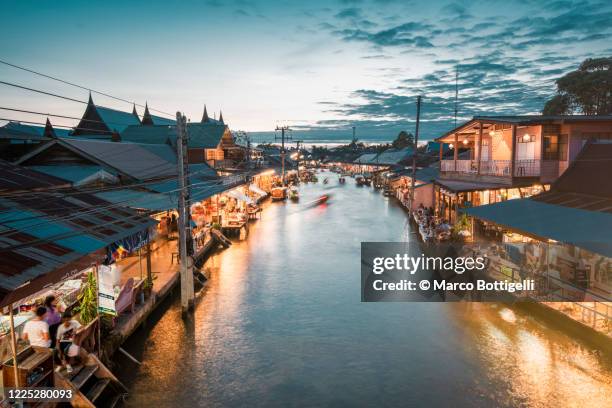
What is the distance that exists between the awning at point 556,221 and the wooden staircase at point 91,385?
13.3 metres

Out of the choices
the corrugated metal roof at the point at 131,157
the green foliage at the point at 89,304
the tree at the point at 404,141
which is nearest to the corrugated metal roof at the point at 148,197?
the corrugated metal roof at the point at 131,157

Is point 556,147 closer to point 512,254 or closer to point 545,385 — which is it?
point 512,254

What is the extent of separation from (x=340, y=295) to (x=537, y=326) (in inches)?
308

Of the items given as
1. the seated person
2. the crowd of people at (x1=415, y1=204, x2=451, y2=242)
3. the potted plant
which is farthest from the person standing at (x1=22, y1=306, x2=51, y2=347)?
the crowd of people at (x1=415, y1=204, x2=451, y2=242)

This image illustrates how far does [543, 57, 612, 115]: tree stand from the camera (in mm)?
61469

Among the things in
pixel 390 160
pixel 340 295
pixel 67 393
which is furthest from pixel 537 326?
pixel 390 160

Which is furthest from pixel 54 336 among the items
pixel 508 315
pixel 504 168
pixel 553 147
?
pixel 553 147

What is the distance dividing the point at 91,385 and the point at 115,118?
47757 mm

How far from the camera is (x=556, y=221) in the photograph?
16266 millimetres

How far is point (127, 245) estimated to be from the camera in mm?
15227

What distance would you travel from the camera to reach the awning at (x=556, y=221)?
44.1 feet

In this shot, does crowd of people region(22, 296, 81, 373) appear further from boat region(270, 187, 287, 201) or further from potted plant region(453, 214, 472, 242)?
boat region(270, 187, 287, 201)

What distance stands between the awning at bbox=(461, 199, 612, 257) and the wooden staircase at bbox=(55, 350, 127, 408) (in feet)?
43.6

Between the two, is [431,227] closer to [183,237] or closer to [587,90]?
[183,237]
